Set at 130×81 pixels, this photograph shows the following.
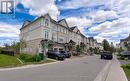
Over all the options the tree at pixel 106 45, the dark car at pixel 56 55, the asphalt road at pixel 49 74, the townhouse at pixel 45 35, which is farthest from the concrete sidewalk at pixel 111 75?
the tree at pixel 106 45

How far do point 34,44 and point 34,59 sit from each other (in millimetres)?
21030

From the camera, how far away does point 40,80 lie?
1086 cm

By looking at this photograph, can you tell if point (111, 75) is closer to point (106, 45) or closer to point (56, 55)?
point (56, 55)

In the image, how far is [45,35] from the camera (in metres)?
46.2

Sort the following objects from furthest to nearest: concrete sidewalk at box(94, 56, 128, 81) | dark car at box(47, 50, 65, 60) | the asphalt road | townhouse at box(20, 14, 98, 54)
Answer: townhouse at box(20, 14, 98, 54) → dark car at box(47, 50, 65, 60) → concrete sidewalk at box(94, 56, 128, 81) → the asphalt road

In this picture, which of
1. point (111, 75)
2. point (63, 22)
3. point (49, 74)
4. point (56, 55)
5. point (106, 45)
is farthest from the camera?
point (106, 45)

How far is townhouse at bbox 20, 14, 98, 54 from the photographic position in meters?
45.0

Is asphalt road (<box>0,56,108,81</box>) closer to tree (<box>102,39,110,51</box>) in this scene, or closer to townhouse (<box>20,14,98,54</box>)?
townhouse (<box>20,14,98,54</box>)

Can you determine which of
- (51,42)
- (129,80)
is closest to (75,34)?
(51,42)

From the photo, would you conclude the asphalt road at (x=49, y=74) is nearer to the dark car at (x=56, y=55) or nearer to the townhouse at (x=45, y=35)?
the dark car at (x=56, y=55)

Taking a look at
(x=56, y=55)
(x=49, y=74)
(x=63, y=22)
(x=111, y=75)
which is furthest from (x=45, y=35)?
(x=111, y=75)

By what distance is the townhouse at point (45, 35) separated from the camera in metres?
45.0

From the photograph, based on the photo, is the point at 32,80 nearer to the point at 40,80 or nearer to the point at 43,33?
the point at 40,80

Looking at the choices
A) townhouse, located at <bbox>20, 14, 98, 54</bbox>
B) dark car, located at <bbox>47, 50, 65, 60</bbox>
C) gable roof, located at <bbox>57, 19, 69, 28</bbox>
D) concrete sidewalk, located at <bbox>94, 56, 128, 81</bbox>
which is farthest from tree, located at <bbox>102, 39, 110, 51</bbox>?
concrete sidewalk, located at <bbox>94, 56, 128, 81</bbox>
